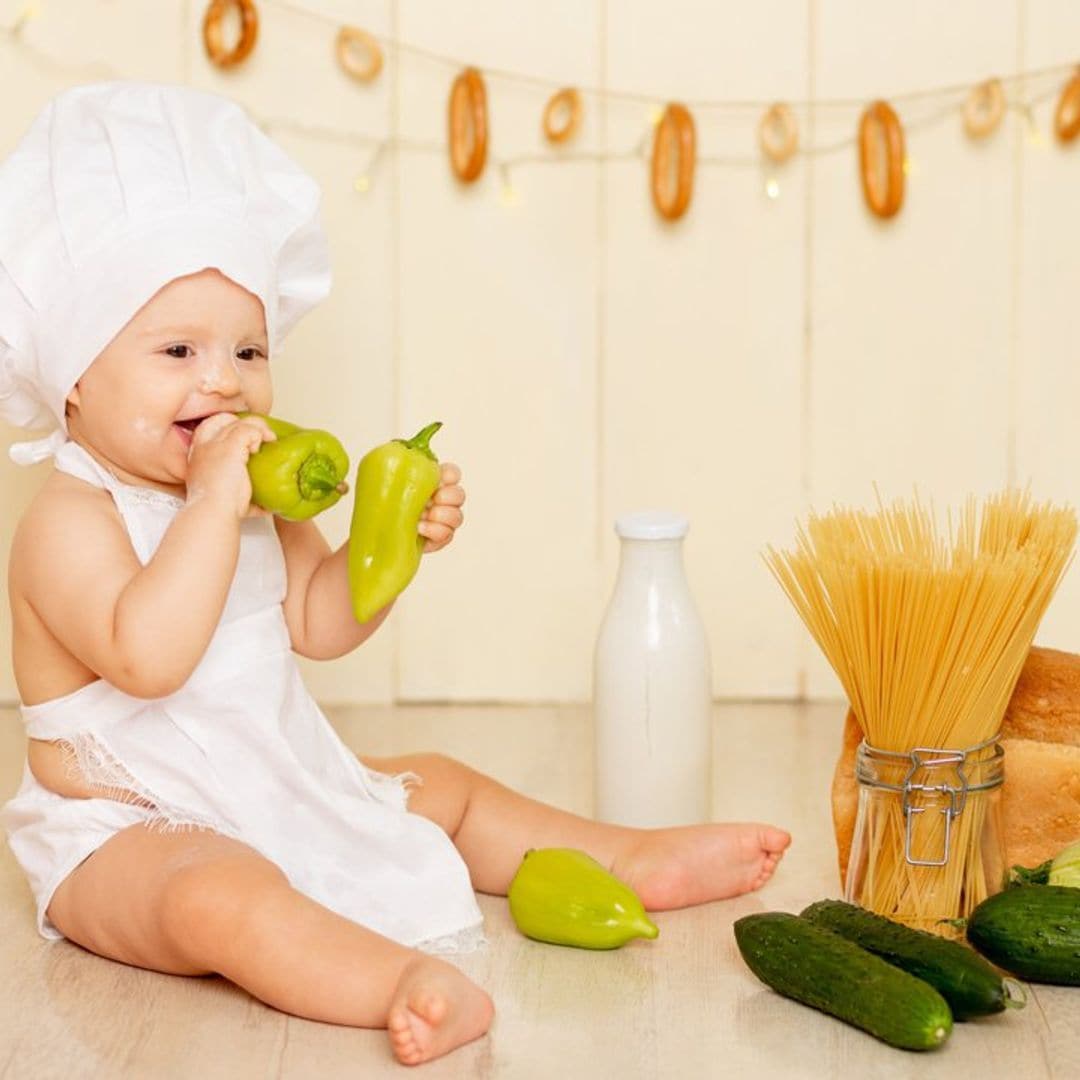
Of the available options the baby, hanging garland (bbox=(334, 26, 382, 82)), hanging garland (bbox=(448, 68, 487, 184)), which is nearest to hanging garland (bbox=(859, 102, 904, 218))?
hanging garland (bbox=(448, 68, 487, 184))

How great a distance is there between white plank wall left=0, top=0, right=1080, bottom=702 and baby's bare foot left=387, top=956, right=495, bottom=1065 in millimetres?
962

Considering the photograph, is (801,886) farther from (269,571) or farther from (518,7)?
(518,7)

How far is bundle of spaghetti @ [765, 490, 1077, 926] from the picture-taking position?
1.26 metres

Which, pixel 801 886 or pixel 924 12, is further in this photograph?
pixel 924 12

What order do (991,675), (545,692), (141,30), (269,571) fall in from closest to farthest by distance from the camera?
1. (991,675)
2. (269,571)
3. (141,30)
4. (545,692)

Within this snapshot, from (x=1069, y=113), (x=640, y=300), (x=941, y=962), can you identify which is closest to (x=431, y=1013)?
(x=941, y=962)

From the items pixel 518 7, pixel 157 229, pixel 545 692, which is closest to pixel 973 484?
pixel 545 692

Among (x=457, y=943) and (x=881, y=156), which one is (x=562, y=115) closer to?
(x=881, y=156)

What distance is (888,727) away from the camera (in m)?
1.29

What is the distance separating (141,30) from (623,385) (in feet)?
2.14

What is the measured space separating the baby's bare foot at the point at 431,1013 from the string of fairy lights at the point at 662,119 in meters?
1.08

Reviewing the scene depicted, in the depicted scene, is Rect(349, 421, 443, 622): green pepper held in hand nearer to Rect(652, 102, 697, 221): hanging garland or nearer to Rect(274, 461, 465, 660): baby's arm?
Rect(274, 461, 465, 660): baby's arm

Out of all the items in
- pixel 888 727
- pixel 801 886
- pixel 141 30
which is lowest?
pixel 801 886

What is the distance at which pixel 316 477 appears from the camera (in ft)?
4.25
